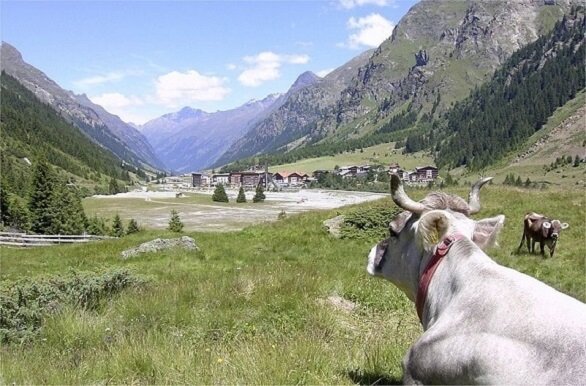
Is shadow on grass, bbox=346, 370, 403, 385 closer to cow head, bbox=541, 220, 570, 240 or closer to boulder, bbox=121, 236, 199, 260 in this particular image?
cow head, bbox=541, 220, 570, 240

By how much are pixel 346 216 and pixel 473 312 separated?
22.8 meters

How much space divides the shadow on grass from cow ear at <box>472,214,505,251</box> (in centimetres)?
174

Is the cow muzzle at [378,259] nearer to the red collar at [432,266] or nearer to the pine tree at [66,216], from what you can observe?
the red collar at [432,266]

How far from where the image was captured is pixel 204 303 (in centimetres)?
1002

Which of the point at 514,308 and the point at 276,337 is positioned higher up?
the point at 514,308

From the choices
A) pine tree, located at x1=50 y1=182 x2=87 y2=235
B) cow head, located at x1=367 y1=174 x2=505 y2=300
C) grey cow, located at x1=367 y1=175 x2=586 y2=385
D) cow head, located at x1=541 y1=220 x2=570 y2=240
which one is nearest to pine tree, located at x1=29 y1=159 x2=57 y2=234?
pine tree, located at x1=50 y1=182 x2=87 y2=235

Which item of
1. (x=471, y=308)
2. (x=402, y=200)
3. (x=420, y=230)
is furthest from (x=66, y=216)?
(x=471, y=308)

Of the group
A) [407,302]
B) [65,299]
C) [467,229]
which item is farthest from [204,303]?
[467,229]

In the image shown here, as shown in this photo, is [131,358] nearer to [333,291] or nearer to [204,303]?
[204,303]

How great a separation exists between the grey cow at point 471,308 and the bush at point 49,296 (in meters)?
5.85

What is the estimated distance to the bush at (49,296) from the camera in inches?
332

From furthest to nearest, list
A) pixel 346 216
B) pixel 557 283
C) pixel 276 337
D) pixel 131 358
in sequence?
pixel 346 216, pixel 557 283, pixel 276 337, pixel 131 358

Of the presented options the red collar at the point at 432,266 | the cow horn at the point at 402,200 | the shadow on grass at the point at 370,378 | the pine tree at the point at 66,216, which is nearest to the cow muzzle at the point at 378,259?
the cow horn at the point at 402,200

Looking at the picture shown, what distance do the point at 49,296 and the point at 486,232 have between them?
7.76m
